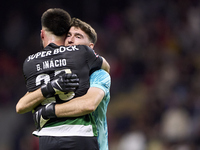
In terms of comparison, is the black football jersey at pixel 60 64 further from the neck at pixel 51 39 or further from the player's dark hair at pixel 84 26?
the player's dark hair at pixel 84 26

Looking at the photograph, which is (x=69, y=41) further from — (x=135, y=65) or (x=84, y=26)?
(x=135, y=65)

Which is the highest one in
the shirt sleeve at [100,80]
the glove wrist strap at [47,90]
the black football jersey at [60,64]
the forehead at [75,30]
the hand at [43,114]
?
the forehead at [75,30]

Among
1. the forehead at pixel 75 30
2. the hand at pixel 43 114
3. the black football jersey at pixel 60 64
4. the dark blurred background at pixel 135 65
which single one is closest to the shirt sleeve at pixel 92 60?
the black football jersey at pixel 60 64

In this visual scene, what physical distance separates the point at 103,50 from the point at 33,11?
226 cm

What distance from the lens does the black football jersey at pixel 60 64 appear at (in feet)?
9.52

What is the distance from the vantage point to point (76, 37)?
3287 mm

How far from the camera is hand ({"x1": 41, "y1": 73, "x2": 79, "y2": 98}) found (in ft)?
9.09

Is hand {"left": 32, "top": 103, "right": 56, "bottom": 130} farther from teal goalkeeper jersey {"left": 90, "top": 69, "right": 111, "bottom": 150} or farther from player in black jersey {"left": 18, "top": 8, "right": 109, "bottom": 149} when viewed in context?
teal goalkeeper jersey {"left": 90, "top": 69, "right": 111, "bottom": 150}

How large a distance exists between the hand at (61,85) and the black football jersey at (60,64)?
9 centimetres

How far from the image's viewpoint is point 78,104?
2791 millimetres

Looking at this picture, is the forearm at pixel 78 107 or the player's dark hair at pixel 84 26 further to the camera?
the player's dark hair at pixel 84 26

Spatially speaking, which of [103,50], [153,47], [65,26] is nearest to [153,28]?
[153,47]

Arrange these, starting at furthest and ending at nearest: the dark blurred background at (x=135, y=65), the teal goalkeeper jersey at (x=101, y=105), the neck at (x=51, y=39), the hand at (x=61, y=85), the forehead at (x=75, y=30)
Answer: the dark blurred background at (x=135, y=65) < the forehead at (x=75, y=30) < the neck at (x=51, y=39) < the teal goalkeeper jersey at (x=101, y=105) < the hand at (x=61, y=85)

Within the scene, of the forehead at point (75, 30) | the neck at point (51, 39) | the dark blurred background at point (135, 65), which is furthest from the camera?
the dark blurred background at point (135, 65)
